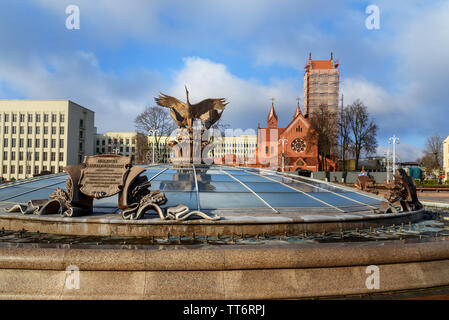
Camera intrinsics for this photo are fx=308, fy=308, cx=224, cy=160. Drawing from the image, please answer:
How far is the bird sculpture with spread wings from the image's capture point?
1475 cm

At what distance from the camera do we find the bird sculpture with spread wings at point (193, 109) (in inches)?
581

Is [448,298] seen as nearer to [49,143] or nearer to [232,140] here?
[49,143]

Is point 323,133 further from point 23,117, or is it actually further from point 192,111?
point 23,117

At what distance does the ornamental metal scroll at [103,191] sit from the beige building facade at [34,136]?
5341cm

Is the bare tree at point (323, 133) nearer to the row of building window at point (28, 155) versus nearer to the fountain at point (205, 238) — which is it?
the fountain at point (205, 238)

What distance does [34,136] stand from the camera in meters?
55.2

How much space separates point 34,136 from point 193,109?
5186cm

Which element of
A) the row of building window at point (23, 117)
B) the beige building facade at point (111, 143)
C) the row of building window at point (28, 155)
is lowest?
the row of building window at point (28, 155)

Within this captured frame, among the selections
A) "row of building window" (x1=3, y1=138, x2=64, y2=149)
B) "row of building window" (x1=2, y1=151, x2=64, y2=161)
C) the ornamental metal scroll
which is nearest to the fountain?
the ornamental metal scroll

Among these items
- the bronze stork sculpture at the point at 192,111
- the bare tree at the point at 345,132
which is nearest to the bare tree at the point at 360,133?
the bare tree at the point at 345,132

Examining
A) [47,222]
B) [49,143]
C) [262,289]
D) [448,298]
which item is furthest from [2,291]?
[49,143]

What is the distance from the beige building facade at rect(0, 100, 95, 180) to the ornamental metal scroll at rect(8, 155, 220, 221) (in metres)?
53.4

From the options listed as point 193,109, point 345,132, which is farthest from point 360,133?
point 193,109

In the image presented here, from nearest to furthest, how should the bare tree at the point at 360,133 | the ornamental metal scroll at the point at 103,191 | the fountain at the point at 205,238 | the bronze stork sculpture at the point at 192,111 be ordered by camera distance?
the fountain at the point at 205,238, the ornamental metal scroll at the point at 103,191, the bronze stork sculpture at the point at 192,111, the bare tree at the point at 360,133
